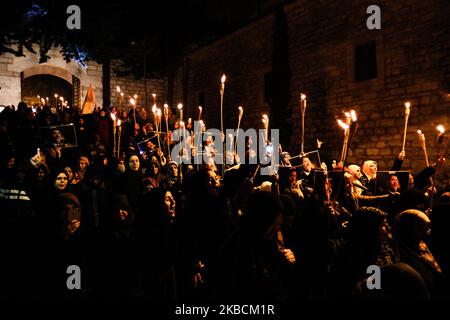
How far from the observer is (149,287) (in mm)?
3633

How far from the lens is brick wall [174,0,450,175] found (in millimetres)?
9844

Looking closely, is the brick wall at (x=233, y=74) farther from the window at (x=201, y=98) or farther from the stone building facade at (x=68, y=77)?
the stone building facade at (x=68, y=77)

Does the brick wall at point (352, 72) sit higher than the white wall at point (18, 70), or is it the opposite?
the white wall at point (18, 70)

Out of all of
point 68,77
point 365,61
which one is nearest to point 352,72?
point 365,61

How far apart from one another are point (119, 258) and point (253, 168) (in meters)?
2.36

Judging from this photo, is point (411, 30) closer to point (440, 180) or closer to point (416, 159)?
point (416, 159)

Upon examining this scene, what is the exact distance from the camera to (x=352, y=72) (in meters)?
11.9

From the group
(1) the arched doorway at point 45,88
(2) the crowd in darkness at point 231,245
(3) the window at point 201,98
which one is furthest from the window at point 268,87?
(1) the arched doorway at point 45,88

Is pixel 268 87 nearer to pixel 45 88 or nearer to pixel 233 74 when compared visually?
pixel 233 74

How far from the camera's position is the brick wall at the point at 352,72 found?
9.84 metres

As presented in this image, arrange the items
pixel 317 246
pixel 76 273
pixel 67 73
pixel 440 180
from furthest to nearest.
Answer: pixel 67 73, pixel 440 180, pixel 317 246, pixel 76 273

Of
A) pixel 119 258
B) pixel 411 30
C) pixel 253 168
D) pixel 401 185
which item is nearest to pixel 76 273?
pixel 119 258

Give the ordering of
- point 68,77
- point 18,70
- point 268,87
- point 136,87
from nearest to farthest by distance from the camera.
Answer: point 268,87 → point 18,70 → point 68,77 → point 136,87

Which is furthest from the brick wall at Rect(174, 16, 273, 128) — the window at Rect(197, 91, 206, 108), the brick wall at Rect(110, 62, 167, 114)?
the brick wall at Rect(110, 62, 167, 114)
